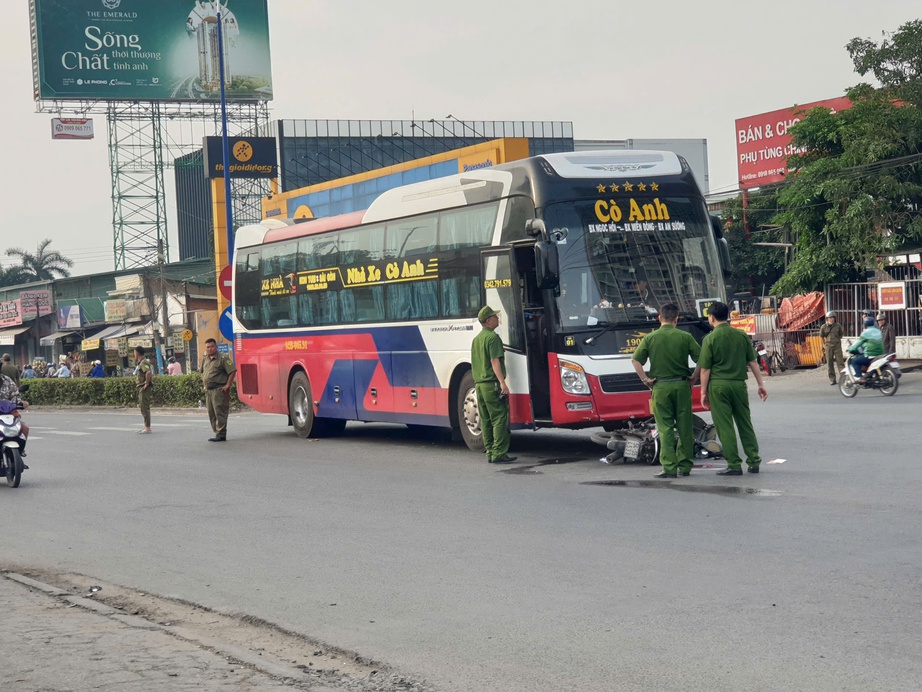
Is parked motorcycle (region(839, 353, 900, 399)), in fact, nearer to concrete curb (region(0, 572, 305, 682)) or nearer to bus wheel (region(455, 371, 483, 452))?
bus wheel (region(455, 371, 483, 452))

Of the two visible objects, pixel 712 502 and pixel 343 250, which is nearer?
pixel 712 502

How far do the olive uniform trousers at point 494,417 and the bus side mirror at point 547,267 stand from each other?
140 cm

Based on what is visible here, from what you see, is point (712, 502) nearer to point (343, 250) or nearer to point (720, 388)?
point (720, 388)

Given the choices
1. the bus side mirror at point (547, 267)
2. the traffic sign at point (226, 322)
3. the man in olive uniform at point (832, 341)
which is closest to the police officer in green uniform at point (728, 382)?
the bus side mirror at point (547, 267)

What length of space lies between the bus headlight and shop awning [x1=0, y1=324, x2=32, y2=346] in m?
60.5

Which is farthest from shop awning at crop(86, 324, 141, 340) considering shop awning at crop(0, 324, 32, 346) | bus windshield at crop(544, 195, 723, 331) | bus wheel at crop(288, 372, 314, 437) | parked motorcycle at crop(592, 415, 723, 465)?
parked motorcycle at crop(592, 415, 723, 465)

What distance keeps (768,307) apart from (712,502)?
29654 mm

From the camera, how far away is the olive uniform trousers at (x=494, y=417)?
14422 millimetres

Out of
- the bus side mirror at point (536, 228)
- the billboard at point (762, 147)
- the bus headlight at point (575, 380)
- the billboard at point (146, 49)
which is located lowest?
the bus headlight at point (575, 380)

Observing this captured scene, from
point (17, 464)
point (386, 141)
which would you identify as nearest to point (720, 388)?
point (17, 464)

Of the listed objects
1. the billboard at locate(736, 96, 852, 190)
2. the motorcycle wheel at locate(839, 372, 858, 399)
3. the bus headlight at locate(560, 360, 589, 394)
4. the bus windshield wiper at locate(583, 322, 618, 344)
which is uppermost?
the billboard at locate(736, 96, 852, 190)

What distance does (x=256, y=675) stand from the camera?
5.67 m

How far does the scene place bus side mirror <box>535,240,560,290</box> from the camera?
45.2 ft

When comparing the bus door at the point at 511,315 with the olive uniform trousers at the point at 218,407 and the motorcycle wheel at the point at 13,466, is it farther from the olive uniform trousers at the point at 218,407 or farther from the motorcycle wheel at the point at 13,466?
the olive uniform trousers at the point at 218,407
